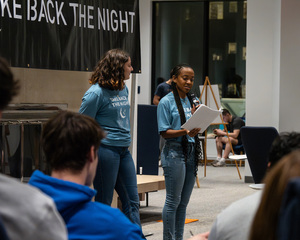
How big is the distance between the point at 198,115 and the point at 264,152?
2.03 m

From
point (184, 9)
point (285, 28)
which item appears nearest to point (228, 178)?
point (285, 28)

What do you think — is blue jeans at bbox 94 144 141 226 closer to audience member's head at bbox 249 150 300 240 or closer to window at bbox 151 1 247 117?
audience member's head at bbox 249 150 300 240

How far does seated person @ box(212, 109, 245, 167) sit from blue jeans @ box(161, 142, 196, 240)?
21.0 ft

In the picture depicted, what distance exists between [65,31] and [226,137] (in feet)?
23.5

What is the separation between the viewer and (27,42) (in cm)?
457

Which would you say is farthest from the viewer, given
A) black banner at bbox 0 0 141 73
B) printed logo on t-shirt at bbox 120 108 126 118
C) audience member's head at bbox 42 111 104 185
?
black banner at bbox 0 0 141 73

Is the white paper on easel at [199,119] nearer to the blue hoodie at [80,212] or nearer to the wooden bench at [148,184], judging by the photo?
the wooden bench at [148,184]

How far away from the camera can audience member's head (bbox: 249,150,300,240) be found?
1.10 metres

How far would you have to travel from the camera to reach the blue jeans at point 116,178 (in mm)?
4094

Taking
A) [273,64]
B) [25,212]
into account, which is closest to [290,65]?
[273,64]

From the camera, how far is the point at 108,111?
412 centimetres

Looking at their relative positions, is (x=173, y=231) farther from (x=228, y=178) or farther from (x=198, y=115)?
(x=228, y=178)

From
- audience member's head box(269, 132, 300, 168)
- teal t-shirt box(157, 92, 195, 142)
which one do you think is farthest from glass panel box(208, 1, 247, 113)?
audience member's head box(269, 132, 300, 168)

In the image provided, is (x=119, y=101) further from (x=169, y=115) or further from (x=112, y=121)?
(x=169, y=115)
